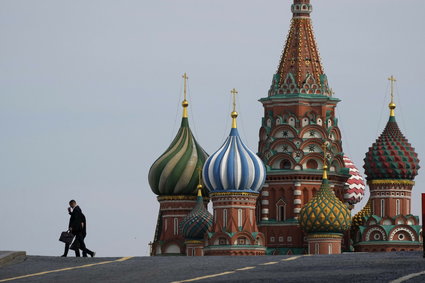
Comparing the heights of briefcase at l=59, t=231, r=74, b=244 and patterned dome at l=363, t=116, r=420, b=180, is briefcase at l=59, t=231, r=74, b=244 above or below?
below

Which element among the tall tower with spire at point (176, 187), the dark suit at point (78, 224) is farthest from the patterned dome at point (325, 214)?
the dark suit at point (78, 224)

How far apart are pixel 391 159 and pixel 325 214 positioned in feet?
18.0

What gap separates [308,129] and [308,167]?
2267 mm

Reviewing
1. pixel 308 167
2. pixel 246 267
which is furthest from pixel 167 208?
pixel 246 267

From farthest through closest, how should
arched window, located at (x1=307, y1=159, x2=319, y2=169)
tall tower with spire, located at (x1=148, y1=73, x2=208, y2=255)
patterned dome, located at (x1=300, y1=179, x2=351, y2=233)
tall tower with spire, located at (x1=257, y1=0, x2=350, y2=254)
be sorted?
tall tower with spire, located at (x1=148, y1=73, x2=208, y2=255) → arched window, located at (x1=307, y1=159, x2=319, y2=169) → tall tower with spire, located at (x1=257, y1=0, x2=350, y2=254) → patterned dome, located at (x1=300, y1=179, x2=351, y2=233)

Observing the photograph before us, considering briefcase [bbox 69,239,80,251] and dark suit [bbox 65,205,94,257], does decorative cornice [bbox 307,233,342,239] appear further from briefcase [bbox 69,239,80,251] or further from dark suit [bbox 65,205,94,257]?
dark suit [bbox 65,205,94,257]

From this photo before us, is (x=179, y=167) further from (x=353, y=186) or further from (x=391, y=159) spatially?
(x=391, y=159)

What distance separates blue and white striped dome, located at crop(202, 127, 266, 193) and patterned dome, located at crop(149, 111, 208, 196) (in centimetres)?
601

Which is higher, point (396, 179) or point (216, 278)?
point (396, 179)

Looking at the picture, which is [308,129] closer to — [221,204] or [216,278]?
[221,204]

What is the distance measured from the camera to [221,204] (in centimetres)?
10731

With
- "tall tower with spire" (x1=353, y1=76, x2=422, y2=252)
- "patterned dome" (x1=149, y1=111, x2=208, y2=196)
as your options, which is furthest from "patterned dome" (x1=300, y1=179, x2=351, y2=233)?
"patterned dome" (x1=149, y1=111, x2=208, y2=196)

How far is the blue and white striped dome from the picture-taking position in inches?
4188

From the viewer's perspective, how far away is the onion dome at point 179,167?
114m
